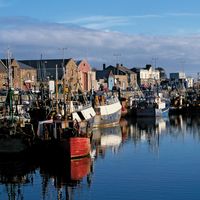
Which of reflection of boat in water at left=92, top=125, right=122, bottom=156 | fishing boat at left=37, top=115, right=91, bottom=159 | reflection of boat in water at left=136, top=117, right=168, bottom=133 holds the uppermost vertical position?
fishing boat at left=37, top=115, right=91, bottom=159

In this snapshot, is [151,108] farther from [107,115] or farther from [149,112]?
[107,115]

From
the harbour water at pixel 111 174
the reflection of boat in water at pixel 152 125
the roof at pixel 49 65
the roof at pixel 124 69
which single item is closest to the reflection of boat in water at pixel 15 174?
the harbour water at pixel 111 174

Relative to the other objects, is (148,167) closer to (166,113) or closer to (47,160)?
(47,160)

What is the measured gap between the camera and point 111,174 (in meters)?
38.1

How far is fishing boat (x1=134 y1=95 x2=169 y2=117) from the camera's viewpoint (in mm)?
98250

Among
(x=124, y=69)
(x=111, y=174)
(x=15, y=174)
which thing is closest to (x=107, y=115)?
(x=111, y=174)

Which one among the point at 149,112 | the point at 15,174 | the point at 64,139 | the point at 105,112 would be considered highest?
the point at 105,112

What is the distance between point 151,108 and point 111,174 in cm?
6102

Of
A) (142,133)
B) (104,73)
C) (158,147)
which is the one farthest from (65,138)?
(104,73)

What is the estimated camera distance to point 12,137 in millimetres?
43500

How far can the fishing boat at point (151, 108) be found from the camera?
322 feet

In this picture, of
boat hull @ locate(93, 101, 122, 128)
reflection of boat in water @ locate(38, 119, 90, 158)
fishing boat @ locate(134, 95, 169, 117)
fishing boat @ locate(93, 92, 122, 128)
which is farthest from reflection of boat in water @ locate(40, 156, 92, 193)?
fishing boat @ locate(134, 95, 169, 117)

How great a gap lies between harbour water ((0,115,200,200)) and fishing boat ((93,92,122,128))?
17.9 metres

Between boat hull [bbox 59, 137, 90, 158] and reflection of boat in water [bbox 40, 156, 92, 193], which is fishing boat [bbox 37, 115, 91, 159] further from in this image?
reflection of boat in water [bbox 40, 156, 92, 193]
